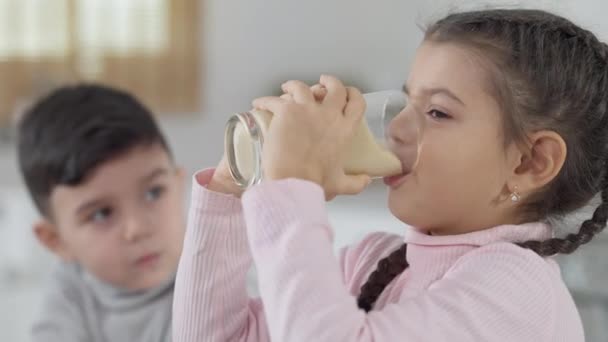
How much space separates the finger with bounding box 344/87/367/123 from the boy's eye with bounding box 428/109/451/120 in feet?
0.27

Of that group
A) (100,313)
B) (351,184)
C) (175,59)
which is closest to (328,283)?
(351,184)

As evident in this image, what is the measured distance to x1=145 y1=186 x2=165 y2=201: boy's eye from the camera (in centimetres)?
144

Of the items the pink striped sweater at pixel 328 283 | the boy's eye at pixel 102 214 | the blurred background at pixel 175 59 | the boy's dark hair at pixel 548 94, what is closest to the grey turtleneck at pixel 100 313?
the boy's eye at pixel 102 214

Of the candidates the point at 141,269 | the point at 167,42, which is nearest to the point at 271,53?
the point at 167,42

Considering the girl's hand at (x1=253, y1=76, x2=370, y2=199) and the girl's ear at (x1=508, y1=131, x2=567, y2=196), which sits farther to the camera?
the girl's ear at (x1=508, y1=131, x2=567, y2=196)

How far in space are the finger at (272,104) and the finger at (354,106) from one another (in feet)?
0.17

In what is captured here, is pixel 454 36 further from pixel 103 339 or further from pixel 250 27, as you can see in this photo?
pixel 250 27

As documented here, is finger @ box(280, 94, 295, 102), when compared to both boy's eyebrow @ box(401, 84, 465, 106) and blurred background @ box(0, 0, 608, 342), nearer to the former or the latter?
boy's eyebrow @ box(401, 84, 465, 106)

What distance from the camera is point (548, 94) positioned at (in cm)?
88

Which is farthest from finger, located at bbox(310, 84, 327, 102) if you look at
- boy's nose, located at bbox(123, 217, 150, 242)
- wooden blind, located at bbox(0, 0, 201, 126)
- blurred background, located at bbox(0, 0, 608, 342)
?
wooden blind, located at bbox(0, 0, 201, 126)

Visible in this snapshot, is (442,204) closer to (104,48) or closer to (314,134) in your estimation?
(314,134)

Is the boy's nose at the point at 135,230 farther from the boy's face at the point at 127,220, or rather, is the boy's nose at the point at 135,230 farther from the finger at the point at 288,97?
the finger at the point at 288,97

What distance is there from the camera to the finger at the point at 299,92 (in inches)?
30.6

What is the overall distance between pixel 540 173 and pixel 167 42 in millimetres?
2357
